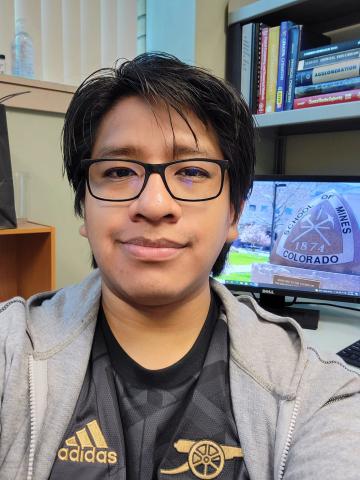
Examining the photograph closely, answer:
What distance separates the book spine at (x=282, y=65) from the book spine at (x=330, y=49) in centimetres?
7

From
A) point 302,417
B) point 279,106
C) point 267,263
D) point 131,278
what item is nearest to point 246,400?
point 302,417

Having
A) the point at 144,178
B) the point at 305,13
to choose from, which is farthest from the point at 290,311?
the point at 305,13

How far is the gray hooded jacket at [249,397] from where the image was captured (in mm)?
577

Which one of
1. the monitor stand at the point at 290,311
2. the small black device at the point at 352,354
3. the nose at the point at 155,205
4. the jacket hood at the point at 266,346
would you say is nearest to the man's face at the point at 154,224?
the nose at the point at 155,205

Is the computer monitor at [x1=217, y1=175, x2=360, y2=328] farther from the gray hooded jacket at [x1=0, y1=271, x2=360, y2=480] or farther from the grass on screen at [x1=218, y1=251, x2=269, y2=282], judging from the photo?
the gray hooded jacket at [x1=0, y1=271, x2=360, y2=480]

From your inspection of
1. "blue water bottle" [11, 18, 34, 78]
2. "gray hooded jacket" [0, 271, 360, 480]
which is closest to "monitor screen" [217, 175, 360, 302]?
"gray hooded jacket" [0, 271, 360, 480]

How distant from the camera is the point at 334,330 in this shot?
1.21m

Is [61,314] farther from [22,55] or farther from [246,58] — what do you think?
[246,58]

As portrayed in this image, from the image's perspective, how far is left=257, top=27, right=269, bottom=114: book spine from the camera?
60.0 inches

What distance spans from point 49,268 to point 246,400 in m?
0.88

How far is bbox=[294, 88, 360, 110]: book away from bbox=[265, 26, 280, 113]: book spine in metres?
0.11

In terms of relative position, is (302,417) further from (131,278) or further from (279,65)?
(279,65)

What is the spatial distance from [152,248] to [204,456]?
34cm

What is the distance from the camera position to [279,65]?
58.6 inches
